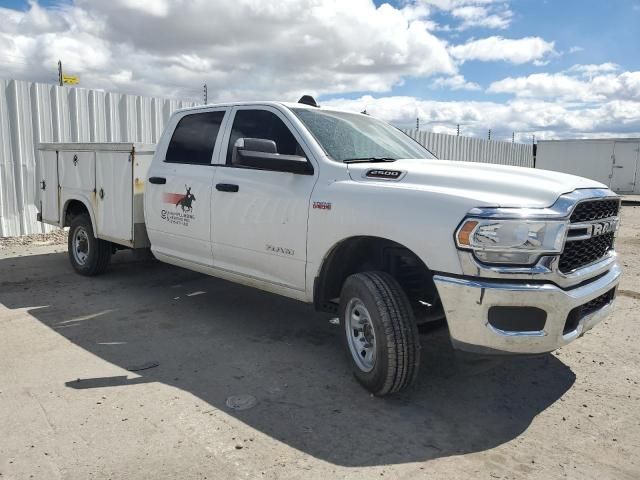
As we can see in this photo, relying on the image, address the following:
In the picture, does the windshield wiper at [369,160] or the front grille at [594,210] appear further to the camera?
the windshield wiper at [369,160]

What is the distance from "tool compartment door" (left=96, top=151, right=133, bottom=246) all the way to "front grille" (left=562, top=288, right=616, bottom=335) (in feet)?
14.7

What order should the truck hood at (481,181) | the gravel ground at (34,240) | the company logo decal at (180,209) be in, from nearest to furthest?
the truck hood at (481,181)
the company logo decal at (180,209)
the gravel ground at (34,240)

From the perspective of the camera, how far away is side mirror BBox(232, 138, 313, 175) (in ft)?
13.0

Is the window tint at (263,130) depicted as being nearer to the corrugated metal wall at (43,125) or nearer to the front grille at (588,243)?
the front grille at (588,243)

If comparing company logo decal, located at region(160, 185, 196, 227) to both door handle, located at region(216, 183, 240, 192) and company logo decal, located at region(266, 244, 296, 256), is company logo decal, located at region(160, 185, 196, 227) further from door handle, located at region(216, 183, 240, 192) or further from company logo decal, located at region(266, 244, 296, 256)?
company logo decal, located at region(266, 244, 296, 256)

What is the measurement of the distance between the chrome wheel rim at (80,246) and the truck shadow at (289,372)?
1.96ft

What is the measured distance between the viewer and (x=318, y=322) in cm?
535

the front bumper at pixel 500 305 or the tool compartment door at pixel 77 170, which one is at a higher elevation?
the tool compartment door at pixel 77 170

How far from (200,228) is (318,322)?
1456 mm

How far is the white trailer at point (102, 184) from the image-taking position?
5988 mm

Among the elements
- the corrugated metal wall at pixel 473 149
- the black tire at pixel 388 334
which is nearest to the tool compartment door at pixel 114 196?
the black tire at pixel 388 334

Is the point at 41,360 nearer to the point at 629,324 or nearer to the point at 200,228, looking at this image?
the point at 200,228

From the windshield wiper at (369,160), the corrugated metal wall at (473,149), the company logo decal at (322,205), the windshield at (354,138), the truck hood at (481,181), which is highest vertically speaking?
the corrugated metal wall at (473,149)

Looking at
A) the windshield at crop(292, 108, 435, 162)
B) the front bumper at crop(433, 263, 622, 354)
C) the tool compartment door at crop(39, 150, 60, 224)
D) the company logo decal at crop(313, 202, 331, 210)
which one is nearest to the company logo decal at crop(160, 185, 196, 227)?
the windshield at crop(292, 108, 435, 162)
